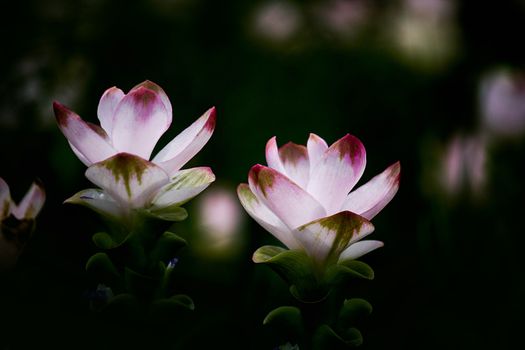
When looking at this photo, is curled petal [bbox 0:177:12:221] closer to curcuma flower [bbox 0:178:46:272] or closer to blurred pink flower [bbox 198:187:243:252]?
curcuma flower [bbox 0:178:46:272]

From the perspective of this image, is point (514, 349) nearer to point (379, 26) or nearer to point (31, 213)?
point (31, 213)

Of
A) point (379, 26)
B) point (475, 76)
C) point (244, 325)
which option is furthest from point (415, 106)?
point (244, 325)

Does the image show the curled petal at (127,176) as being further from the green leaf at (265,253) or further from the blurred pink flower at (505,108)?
the blurred pink flower at (505,108)

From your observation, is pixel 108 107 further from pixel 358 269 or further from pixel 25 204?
pixel 358 269

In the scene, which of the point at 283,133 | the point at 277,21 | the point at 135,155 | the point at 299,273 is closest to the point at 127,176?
the point at 135,155

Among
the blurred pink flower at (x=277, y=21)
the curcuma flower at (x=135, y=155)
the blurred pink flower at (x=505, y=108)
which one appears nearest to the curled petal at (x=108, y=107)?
the curcuma flower at (x=135, y=155)
